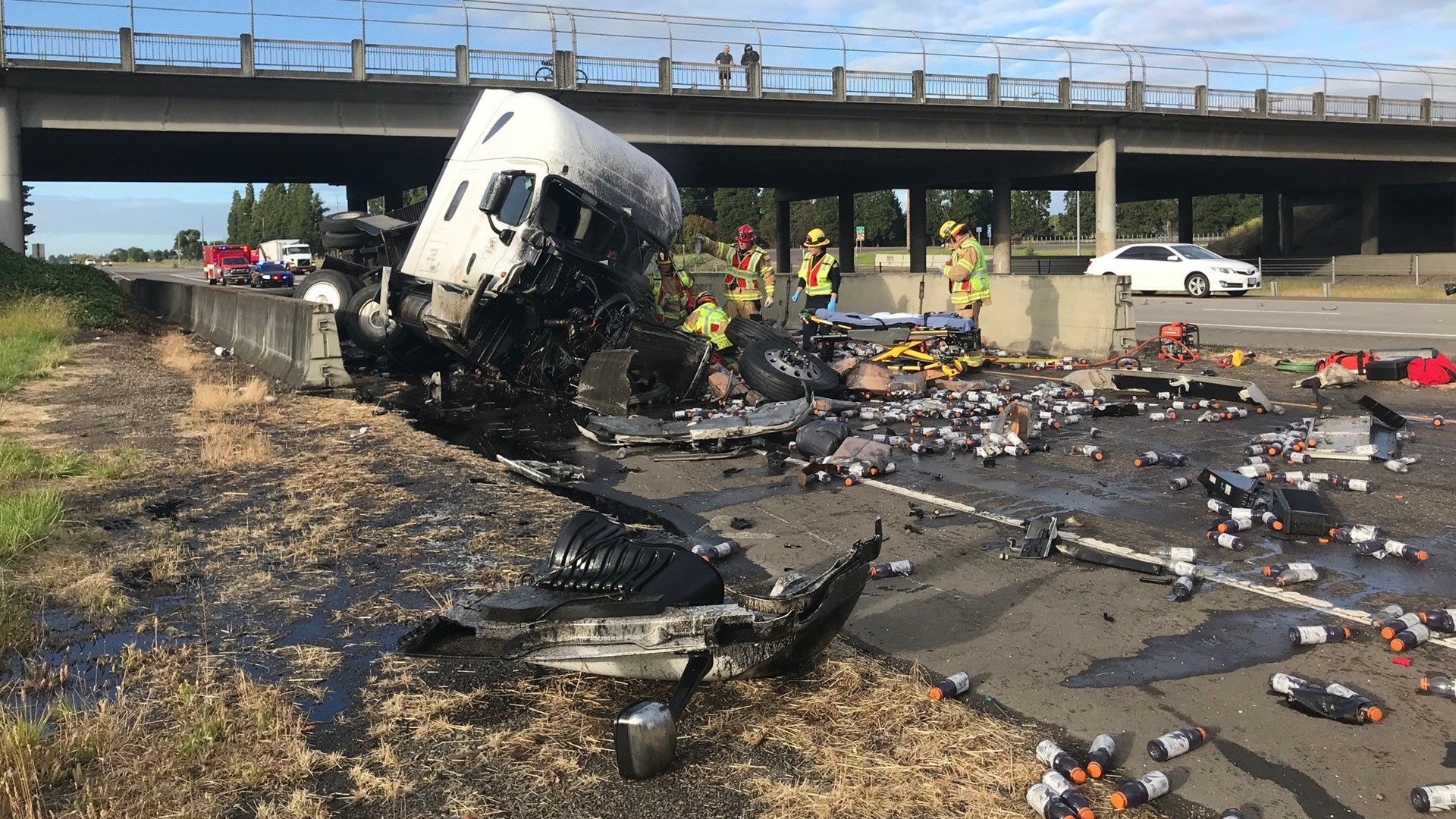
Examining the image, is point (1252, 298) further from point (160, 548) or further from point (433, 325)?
point (160, 548)

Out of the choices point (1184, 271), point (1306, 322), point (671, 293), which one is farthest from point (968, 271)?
point (1184, 271)

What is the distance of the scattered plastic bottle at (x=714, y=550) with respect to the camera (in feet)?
19.7

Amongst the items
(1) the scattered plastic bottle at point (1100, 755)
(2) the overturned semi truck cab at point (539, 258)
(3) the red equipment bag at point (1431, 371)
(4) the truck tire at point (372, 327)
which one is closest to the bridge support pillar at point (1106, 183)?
(3) the red equipment bag at point (1431, 371)

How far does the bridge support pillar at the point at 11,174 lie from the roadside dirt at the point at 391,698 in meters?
26.0

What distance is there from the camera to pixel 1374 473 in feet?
26.1

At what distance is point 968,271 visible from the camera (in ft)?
47.6

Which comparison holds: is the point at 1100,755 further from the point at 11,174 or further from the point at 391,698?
the point at 11,174

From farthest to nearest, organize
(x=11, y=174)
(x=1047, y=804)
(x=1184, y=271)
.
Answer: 1. (x=11, y=174)
2. (x=1184, y=271)
3. (x=1047, y=804)

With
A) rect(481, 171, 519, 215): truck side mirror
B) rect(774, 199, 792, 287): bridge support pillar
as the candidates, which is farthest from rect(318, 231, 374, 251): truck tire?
rect(774, 199, 792, 287): bridge support pillar

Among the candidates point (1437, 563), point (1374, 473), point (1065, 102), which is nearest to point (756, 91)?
point (1065, 102)

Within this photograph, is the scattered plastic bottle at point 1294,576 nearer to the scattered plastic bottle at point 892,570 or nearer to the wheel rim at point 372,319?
the scattered plastic bottle at point 892,570

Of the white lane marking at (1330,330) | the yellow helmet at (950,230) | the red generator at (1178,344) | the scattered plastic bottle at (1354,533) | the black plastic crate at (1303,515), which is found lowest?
the scattered plastic bottle at (1354,533)

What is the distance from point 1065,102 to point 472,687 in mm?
36261

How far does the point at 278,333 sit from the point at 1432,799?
1487cm
